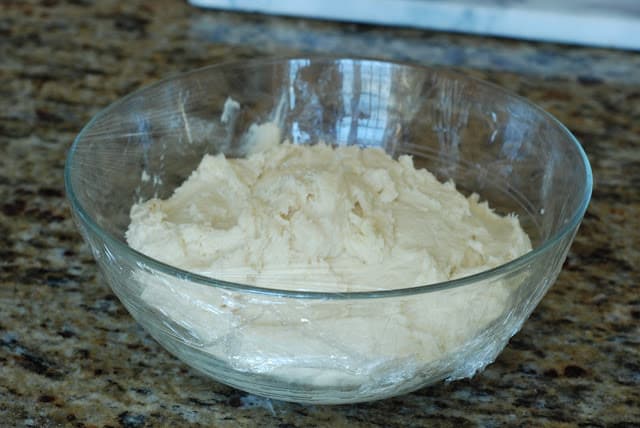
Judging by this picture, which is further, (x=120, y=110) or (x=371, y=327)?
(x=120, y=110)

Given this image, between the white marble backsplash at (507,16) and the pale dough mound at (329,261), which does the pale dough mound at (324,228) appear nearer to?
the pale dough mound at (329,261)

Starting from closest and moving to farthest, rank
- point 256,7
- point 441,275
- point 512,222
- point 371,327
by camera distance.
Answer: point 371,327
point 441,275
point 512,222
point 256,7

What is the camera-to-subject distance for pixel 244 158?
115cm

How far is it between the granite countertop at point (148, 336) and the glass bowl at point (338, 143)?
66 millimetres

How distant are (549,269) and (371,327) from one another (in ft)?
0.66

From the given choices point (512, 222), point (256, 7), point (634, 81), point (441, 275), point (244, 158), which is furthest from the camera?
point (256, 7)

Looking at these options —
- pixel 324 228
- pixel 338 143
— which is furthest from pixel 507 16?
pixel 324 228

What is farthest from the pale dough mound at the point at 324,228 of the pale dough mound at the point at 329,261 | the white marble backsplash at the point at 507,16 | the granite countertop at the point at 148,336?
the white marble backsplash at the point at 507,16

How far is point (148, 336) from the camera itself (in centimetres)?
94

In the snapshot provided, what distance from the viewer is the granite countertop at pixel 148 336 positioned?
835 millimetres

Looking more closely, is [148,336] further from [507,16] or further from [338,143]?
[507,16]

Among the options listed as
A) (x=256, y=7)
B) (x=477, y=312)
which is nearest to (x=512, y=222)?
(x=477, y=312)

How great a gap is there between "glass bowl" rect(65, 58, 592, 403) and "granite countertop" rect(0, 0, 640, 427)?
0.22 ft

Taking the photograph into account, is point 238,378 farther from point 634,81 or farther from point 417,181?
point 634,81
